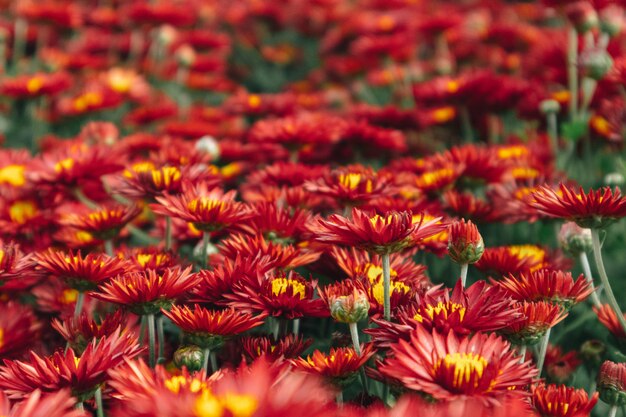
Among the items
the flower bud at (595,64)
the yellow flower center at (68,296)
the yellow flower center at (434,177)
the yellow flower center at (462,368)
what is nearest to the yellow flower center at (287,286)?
the yellow flower center at (462,368)

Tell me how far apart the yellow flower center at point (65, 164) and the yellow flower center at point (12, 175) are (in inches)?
10.3

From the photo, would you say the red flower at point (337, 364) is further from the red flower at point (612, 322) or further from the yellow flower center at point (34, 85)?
the yellow flower center at point (34, 85)

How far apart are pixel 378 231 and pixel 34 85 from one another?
2149 millimetres

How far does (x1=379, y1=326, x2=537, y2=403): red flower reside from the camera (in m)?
0.96

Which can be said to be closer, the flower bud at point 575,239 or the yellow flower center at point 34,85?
the flower bud at point 575,239

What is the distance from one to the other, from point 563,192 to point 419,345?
55 cm

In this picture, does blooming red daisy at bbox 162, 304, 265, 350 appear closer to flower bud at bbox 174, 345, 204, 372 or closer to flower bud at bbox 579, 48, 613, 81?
flower bud at bbox 174, 345, 204, 372

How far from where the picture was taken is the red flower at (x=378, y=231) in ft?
3.85

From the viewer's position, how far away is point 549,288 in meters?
1.30

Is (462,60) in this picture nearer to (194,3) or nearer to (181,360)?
(194,3)

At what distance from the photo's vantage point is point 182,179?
1.64 meters

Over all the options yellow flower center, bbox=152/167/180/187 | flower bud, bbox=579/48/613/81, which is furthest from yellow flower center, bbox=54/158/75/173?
flower bud, bbox=579/48/613/81

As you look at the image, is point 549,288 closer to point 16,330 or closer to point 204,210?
point 204,210

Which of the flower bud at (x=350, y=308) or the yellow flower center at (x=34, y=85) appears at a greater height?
the flower bud at (x=350, y=308)
